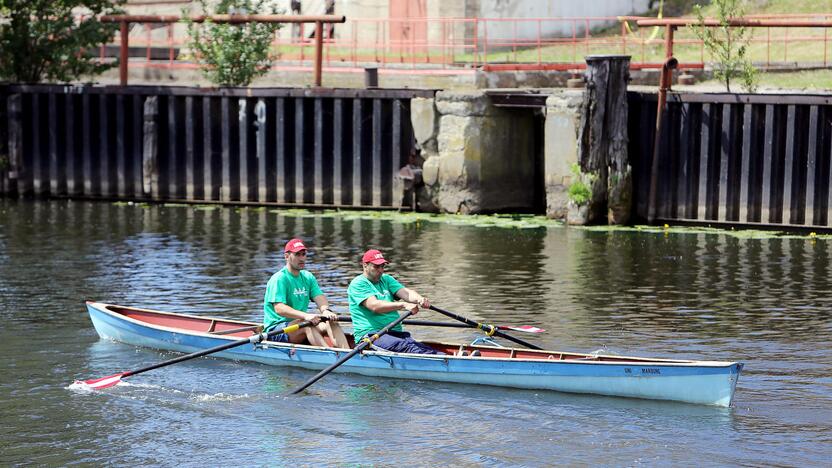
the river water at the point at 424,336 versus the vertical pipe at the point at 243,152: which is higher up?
the vertical pipe at the point at 243,152

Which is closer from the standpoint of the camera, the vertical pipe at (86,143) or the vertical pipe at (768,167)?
the vertical pipe at (768,167)

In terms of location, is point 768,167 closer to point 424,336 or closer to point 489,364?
point 424,336

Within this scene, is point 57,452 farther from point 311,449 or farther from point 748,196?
point 748,196

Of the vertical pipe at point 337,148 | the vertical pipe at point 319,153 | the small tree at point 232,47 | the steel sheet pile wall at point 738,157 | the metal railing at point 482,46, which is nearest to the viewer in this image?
the steel sheet pile wall at point 738,157

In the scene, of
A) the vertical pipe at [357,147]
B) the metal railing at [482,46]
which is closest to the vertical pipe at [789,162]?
the metal railing at [482,46]

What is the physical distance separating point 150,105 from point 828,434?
2125 centimetres

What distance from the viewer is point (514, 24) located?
125 ft

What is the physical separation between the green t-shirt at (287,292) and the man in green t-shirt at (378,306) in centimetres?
72

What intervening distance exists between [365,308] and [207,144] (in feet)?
51.5

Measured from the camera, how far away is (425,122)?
28281mm

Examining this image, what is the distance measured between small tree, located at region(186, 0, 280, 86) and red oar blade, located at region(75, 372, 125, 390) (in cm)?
1658

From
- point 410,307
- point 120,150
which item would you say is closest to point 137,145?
point 120,150

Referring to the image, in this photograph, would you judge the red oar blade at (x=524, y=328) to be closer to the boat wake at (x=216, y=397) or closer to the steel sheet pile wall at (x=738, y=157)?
the boat wake at (x=216, y=397)

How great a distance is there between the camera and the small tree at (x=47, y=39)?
105 ft
